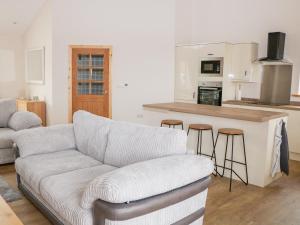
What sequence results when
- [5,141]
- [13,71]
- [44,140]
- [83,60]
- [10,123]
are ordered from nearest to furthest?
[44,140]
[5,141]
[10,123]
[83,60]
[13,71]

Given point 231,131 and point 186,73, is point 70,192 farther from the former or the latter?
point 186,73

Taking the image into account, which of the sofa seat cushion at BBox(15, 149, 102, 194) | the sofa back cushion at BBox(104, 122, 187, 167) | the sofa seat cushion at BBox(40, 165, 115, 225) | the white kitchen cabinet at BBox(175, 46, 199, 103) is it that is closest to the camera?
the sofa seat cushion at BBox(40, 165, 115, 225)

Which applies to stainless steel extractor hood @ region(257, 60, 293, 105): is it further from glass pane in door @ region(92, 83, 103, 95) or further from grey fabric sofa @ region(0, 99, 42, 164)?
grey fabric sofa @ region(0, 99, 42, 164)

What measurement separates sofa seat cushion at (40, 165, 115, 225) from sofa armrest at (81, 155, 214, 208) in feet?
0.33

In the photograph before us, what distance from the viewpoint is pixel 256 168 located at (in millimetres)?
3617

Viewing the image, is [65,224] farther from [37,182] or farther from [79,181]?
[37,182]

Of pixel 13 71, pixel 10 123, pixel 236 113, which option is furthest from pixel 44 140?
pixel 13 71

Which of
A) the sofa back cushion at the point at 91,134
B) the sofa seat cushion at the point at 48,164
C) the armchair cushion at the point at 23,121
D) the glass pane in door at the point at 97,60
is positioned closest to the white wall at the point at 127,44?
the glass pane in door at the point at 97,60

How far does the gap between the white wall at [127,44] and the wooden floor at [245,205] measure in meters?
3.38

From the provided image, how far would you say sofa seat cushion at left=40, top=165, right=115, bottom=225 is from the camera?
196 cm

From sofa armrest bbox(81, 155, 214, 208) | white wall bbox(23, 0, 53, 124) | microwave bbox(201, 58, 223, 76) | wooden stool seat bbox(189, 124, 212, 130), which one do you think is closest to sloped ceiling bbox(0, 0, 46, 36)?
white wall bbox(23, 0, 53, 124)

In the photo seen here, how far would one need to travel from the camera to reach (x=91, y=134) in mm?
3152

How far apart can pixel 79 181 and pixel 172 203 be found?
806 mm

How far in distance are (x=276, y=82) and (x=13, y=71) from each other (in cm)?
621
